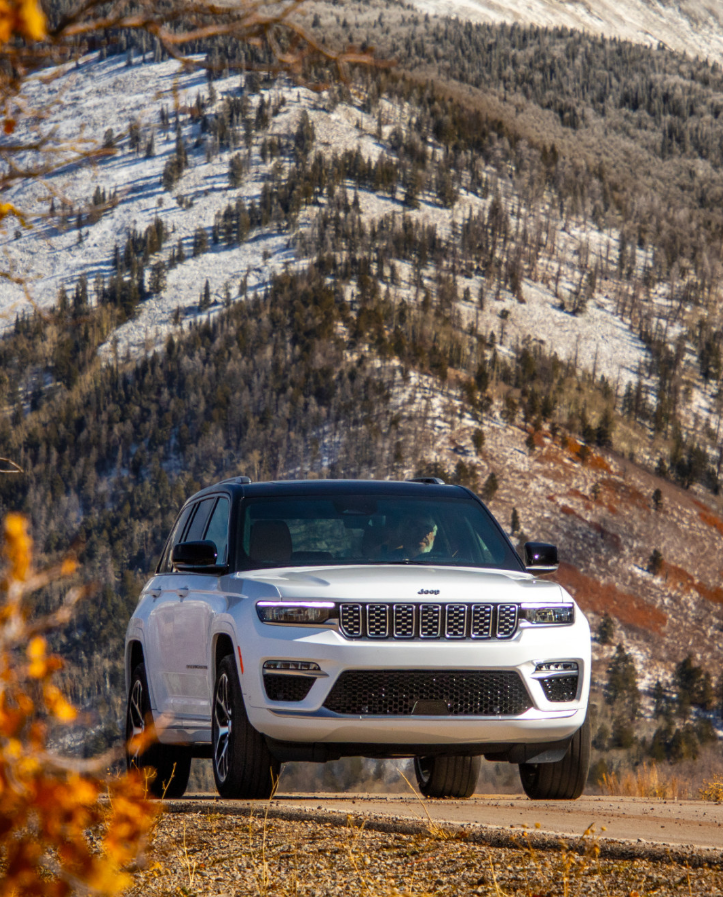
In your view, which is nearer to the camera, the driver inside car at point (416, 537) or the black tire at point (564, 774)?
the black tire at point (564, 774)

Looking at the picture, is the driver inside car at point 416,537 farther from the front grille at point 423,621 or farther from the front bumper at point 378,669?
the front bumper at point 378,669

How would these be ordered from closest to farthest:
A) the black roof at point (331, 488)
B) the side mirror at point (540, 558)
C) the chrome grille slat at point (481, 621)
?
the chrome grille slat at point (481, 621) < the side mirror at point (540, 558) < the black roof at point (331, 488)

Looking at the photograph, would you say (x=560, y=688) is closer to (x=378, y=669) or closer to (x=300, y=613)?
(x=378, y=669)

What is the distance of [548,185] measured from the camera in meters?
115

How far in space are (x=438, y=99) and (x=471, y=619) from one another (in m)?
124

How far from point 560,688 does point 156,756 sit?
3.19 m

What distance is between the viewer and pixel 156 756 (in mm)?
8688

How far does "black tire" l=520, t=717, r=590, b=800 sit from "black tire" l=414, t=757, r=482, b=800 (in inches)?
22.6

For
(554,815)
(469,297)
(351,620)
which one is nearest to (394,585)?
(351,620)

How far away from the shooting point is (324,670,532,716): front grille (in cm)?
676

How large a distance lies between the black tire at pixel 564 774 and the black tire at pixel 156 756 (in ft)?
7.93

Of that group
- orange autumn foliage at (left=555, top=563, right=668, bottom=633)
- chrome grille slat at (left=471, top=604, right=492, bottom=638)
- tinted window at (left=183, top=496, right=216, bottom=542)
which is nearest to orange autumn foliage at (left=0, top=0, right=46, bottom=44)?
chrome grille slat at (left=471, top=604, right=492, bottom=638)

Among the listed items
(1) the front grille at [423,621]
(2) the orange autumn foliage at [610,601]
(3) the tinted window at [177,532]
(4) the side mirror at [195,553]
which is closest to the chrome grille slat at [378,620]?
(1) the front grille at [423,621]

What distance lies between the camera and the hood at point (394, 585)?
6871 mm
